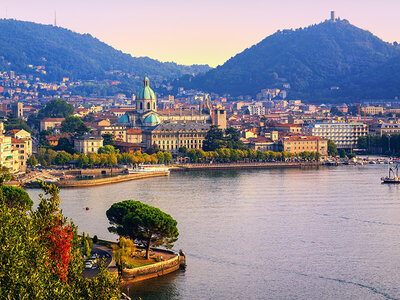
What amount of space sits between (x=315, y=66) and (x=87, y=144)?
86664 millimetres

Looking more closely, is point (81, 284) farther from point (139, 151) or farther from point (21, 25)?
point (21, 25)

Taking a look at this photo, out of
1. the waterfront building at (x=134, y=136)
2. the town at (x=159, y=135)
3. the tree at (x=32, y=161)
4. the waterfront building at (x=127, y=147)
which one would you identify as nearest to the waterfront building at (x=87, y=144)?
the town at (x=159, y=135)

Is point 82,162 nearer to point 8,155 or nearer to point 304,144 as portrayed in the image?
point 8,155

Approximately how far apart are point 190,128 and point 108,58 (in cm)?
13163

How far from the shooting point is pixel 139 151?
4294 centimetres

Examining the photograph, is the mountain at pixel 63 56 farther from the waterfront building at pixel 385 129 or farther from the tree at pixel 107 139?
the tree at pixel 107 139

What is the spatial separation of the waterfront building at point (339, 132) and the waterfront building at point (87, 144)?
1476 centimetres

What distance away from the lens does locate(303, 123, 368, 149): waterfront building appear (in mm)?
51969

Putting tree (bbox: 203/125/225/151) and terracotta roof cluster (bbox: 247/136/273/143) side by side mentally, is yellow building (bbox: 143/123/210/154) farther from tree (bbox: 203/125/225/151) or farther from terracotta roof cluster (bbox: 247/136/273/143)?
terracotta roof cluster (bbox: 247/136/273/143)

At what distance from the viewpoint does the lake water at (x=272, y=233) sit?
614 inches

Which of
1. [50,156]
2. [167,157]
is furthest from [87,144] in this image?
[167,157]

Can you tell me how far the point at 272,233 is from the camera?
2056 centimetres

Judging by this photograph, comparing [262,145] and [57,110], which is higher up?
[57,110]

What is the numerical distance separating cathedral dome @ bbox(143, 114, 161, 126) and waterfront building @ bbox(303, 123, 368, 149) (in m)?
8.84
